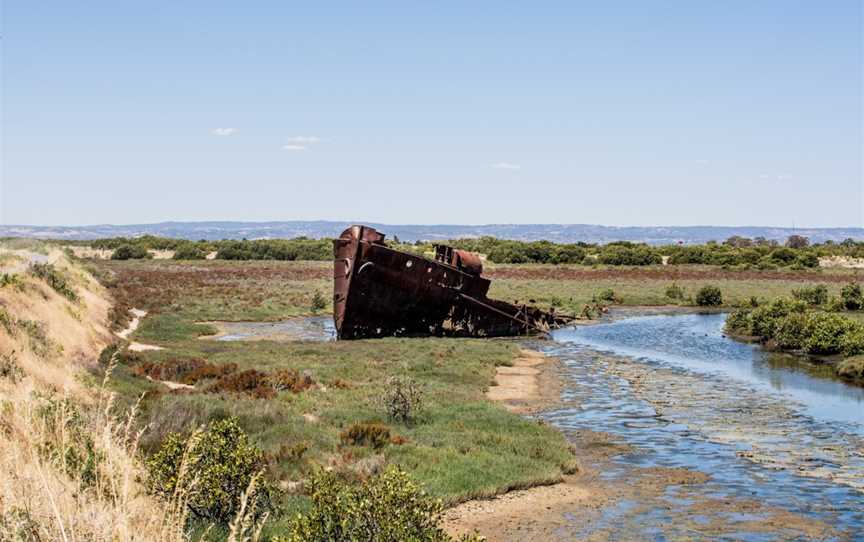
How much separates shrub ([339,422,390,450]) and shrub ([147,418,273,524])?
15.5 ft

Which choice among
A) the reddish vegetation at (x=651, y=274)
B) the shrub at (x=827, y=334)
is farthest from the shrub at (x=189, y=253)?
the shrub at (x=827, y=334)

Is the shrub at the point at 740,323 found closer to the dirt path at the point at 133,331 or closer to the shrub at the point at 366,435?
the dirt path at the point at 133,331

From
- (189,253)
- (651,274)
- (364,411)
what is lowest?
(651,274)

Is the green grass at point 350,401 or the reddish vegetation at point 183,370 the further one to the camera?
the reddish vegetation at point 183,370

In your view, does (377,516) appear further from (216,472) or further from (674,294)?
(674,294)

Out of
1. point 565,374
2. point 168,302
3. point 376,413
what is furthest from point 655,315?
point 376,413

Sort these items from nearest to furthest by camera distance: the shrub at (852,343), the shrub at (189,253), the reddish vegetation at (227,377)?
the reddish vegetation at (227,377)
the shrub at (852,343)
the shrub at (189,253)

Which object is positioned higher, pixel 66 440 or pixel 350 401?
pixel 66 440

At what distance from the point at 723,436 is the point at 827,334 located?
56.4 feet

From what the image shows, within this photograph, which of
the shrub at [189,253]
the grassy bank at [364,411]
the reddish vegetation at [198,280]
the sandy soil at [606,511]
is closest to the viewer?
the sandy soil at [606,511]

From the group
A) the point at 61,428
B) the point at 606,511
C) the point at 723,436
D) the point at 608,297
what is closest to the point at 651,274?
the point at 608,297

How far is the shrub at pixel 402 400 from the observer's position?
18750mm

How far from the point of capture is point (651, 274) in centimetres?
8788

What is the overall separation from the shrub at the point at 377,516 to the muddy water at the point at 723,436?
463 centimetres
